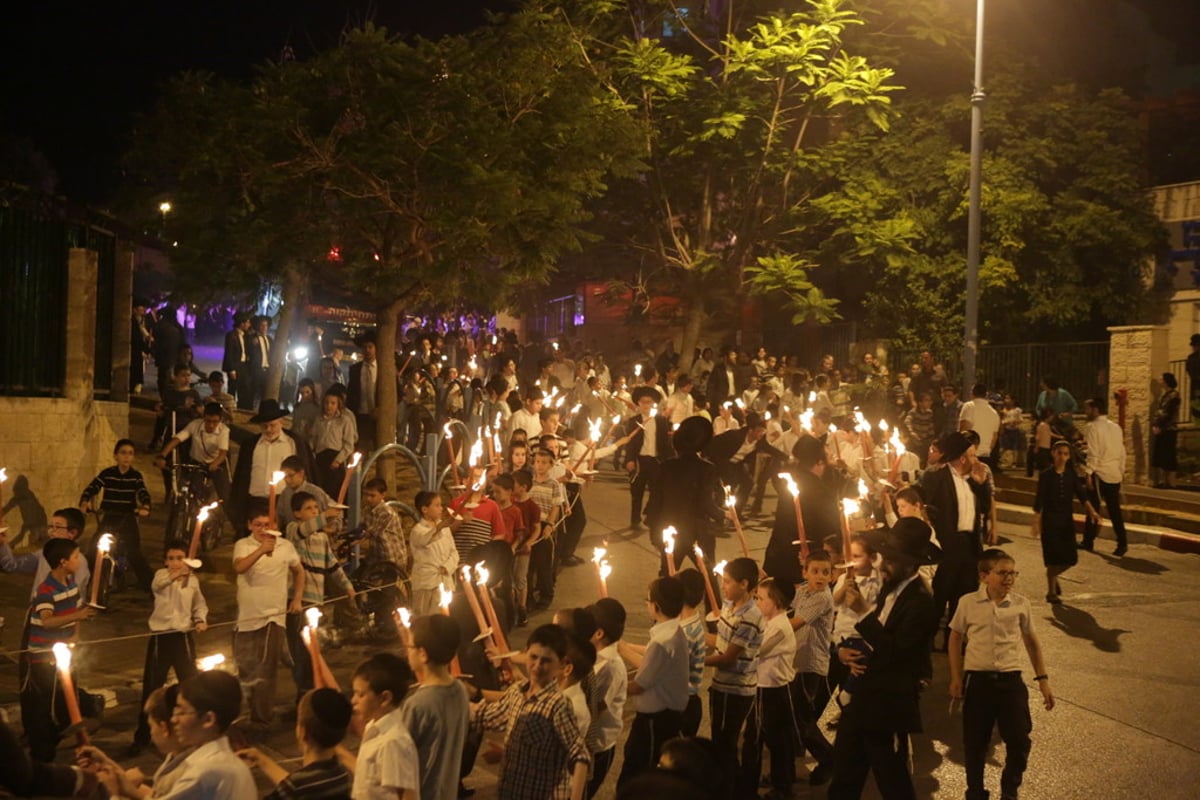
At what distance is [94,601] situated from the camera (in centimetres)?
833

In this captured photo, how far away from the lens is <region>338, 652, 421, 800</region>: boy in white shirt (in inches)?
186

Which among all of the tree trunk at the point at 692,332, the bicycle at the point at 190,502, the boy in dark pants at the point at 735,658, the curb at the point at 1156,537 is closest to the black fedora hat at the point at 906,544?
the boy in dark pants at the point at 735,658

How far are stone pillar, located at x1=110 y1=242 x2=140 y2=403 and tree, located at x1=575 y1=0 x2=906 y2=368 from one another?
9.55 meters

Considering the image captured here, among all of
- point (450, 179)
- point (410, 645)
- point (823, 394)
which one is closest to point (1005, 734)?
point (410, 645)

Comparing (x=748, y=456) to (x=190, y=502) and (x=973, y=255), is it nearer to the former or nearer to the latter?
(x=973, y=255)

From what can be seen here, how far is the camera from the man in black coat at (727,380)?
22.8m

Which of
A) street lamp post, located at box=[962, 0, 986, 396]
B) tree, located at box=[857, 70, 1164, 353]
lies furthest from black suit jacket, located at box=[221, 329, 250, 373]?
tree, located at box=[857, 70, 1164, 353]

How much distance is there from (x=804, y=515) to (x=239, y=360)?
14126 millimetres

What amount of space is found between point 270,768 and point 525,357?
24.2 metres

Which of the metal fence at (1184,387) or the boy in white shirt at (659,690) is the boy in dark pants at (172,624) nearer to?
the boy in white shirt at (659,690)

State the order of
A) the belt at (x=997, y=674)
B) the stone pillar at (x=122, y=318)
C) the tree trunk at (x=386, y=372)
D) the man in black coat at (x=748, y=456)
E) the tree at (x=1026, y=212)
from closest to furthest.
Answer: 1. the belt at (x=997, y=674)
2. the tree trunk at (x=386, y=372)
3. the stone pillar at (x=122, y=318)
4. the man in black coat at (x=748, y=456)
5. the tree at (x=1026, y=212)

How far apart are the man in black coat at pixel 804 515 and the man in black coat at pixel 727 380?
12.2 m

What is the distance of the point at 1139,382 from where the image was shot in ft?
68.0

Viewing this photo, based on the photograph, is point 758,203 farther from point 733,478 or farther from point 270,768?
point 270,768
